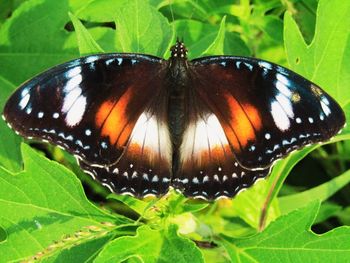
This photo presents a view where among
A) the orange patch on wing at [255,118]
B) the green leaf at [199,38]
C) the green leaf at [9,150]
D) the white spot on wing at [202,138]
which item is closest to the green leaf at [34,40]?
the green leaf at [9,150]

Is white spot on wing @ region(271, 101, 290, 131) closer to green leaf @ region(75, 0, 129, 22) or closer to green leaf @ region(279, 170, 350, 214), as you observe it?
green leaf @ region(279, 170, 350, 214)

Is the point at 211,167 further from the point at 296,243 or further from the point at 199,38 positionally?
the point at 199,38

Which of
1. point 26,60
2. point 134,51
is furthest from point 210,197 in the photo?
point 26,60

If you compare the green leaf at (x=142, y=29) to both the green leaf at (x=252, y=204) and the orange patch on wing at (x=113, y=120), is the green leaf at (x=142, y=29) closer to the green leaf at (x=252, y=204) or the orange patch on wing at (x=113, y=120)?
the orange patch on wing at (x=113, y=120)

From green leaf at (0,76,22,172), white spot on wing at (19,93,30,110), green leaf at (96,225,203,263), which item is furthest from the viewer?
green leaf at (0,76,22,172)

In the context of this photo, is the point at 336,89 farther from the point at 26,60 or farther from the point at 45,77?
the point at 26,60

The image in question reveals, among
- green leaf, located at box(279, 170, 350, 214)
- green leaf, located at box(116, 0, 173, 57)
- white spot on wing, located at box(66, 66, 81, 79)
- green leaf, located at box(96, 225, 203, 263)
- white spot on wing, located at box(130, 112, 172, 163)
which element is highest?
green leaf, located at box(116, 0, 173, 57)

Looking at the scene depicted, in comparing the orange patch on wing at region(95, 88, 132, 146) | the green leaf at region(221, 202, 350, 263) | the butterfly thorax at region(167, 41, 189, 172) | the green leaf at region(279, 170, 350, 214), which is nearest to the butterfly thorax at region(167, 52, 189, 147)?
the butterfly thorax at region(167, 41, 189, 172)
